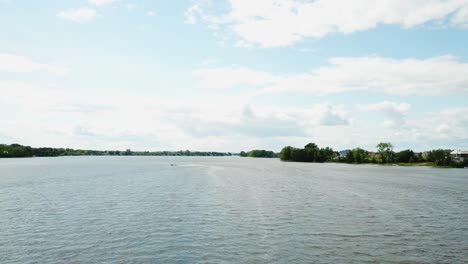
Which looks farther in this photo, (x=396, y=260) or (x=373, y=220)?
(x=373, y=220)

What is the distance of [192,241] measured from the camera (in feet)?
119

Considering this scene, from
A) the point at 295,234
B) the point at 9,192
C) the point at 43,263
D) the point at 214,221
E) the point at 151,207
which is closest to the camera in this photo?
the point at 43,263

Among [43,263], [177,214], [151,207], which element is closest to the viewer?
[43,263]

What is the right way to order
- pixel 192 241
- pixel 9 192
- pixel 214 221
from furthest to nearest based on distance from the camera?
pixel 9 192
pixel 214 221
pixel 192 241

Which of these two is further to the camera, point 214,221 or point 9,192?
point 9,192

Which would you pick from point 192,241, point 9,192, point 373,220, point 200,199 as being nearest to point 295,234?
point 192,241

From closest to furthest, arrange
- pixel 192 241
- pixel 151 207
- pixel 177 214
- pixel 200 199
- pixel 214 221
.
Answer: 1. pixel 192 241
2. pixel 214 221
3. pixel 177 214
4. pixel 151 207
5. pixel 200 199

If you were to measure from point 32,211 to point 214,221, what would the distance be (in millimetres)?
23505

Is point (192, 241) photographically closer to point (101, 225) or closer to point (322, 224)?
point (101, 225)

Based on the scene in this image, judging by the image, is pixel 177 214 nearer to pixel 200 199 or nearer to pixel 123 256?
pixel 200 199

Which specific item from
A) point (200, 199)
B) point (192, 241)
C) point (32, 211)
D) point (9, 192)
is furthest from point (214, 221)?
point (9, 192)

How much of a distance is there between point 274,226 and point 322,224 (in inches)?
214

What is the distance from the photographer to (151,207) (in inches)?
2178

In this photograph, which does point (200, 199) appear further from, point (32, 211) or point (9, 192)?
point (9, 192)
